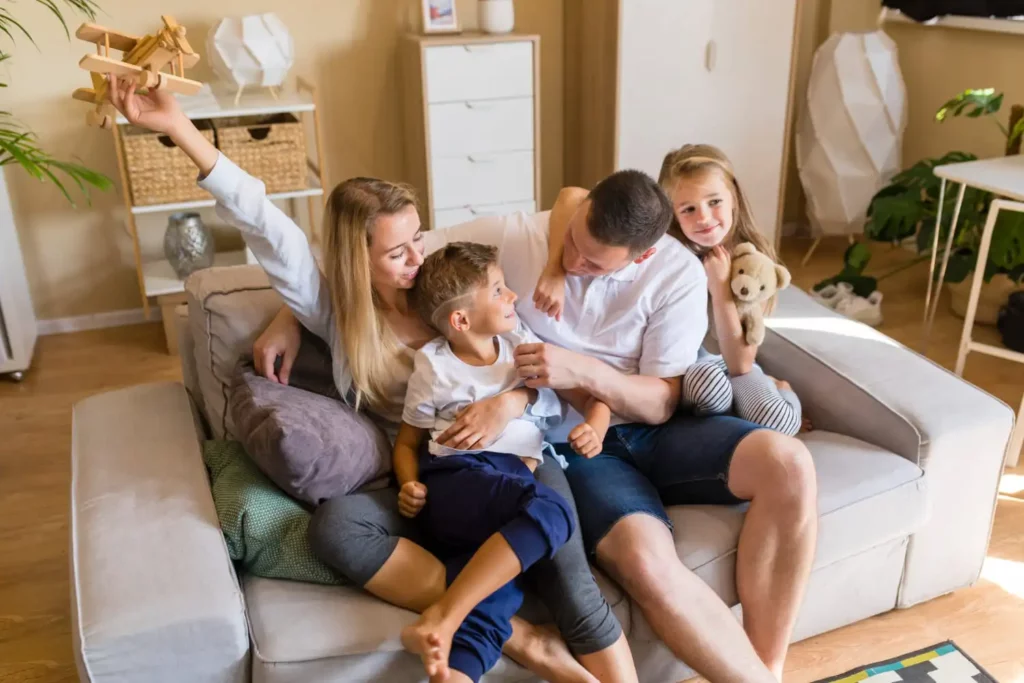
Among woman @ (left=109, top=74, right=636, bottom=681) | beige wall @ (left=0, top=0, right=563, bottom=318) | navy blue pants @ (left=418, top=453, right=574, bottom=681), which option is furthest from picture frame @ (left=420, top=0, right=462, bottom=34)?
navy blue pants @ (left=418, top=453, right=574, bottom=681)

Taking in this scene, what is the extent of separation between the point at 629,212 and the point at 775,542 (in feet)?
1.95

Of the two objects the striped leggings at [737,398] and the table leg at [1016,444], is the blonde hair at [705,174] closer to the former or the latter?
the striped leggings at [737,398]

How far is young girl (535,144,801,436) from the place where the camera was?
5.62 ft

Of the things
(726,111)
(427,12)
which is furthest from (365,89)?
(726,111)

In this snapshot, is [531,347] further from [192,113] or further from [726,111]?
[726,111]

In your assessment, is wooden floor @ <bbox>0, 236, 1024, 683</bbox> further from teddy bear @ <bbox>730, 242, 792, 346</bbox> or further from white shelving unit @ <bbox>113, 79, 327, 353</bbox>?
teddy bear @ <bbox>730, 242, 792, 346</bbox>

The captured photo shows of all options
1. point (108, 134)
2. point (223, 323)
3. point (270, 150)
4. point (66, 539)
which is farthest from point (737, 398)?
point (108, 134)

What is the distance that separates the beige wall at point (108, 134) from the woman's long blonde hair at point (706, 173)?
186cm

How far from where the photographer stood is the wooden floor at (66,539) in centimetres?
180

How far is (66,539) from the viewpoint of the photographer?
2.19 m

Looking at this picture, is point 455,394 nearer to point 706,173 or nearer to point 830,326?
point 706,173

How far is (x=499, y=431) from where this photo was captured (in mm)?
1577

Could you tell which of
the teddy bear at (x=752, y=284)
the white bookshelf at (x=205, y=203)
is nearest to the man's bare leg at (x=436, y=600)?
the teddy bear at (x=752, y=284)

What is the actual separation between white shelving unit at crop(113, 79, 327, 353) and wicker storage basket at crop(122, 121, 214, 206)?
0.03m
